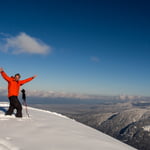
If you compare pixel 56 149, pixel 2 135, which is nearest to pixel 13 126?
pixel 2 135

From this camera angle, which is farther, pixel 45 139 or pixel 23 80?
pixel 23 80

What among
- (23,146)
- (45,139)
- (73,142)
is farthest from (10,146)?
(73,142)

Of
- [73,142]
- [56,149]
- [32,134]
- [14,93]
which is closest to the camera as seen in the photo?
[56,149]

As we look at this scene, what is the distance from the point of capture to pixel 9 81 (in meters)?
14.3

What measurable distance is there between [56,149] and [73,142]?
1.16 metres

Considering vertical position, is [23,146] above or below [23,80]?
below

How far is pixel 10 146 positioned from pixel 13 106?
296 inches

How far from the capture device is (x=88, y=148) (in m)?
7.54

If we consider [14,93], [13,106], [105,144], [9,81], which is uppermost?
[9,81]

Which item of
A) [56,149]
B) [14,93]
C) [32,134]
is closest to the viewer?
[56,149]

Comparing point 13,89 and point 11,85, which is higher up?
point 11,85

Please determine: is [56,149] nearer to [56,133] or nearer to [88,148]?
[88,148]

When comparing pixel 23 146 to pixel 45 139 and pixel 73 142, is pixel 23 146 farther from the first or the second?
pixel 73 142

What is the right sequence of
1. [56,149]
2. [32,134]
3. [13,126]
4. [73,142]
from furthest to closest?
[13,126] < [32,134] < [73,142] < [56,149]
